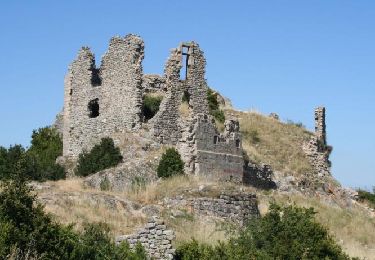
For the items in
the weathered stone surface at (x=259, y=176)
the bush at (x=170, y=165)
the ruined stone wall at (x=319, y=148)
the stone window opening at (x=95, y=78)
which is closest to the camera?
the bush at (x=170, y=165)

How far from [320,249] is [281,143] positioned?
74.1 feet

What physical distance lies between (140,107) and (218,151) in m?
4.48

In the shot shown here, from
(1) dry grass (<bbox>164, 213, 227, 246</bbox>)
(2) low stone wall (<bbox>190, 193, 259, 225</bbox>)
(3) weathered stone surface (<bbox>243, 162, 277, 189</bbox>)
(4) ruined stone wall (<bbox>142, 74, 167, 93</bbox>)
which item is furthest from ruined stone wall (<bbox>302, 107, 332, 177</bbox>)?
(1) dry grass (<bbox>164, 213, 227, 246</bbox>)

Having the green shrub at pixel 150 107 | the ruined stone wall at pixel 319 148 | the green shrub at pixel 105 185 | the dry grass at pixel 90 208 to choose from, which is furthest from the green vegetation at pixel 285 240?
the ruined stone wall at pixel 319 148

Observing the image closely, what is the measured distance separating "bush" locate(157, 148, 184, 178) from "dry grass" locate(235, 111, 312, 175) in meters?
7.88

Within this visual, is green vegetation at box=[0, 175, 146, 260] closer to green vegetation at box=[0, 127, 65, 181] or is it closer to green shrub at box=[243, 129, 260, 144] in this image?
green vegetation at box=[0, 127, 65, 181]

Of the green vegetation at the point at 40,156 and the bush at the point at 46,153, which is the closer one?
the green vegetation at the point at 40,156

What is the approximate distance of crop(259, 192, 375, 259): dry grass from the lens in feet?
97.1

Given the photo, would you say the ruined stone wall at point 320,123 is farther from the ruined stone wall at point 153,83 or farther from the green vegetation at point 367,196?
the ruined stone wall at point 153,83

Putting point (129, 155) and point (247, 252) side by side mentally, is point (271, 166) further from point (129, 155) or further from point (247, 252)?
point (247, 252)

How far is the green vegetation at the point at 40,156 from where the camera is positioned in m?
→ 34.7

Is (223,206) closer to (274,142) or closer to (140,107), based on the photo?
(140,107)

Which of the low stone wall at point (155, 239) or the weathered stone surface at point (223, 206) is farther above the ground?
the weathered stone surface at point (223, 206)

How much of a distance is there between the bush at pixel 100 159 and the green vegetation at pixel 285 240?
38.5 ft
